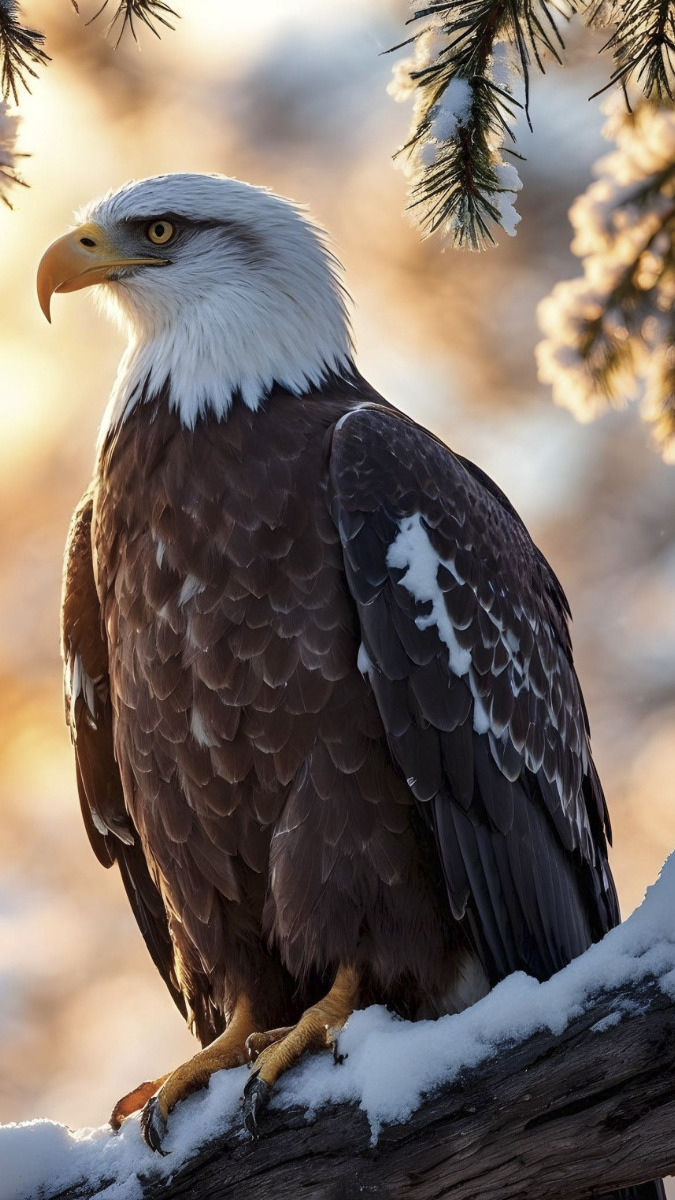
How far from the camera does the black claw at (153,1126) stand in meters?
3.17

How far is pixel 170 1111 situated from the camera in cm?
329

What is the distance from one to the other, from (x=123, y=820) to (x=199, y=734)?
0.90 meters

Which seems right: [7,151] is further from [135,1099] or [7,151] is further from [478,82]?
[135,1099]

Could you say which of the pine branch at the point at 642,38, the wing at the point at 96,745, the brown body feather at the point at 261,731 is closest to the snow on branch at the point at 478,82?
the pine branch at the point at 642,38

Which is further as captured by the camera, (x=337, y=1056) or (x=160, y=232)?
(x=160, y=232)

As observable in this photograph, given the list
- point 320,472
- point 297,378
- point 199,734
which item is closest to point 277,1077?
point 199,734

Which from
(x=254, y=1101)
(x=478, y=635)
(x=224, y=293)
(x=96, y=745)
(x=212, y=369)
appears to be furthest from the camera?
(x=96, y=745)

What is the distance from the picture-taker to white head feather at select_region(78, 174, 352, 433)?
4090 millimetres

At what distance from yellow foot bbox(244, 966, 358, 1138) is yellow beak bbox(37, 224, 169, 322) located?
2.27m

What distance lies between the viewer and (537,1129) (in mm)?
2574

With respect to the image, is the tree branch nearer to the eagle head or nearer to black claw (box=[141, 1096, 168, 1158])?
black claw (box=[141, 1096, 168, 1158])

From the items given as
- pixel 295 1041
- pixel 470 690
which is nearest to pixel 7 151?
pixel 470 690

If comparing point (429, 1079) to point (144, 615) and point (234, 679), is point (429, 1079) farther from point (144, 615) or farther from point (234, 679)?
point (144, 615)

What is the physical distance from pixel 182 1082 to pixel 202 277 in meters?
2.40
